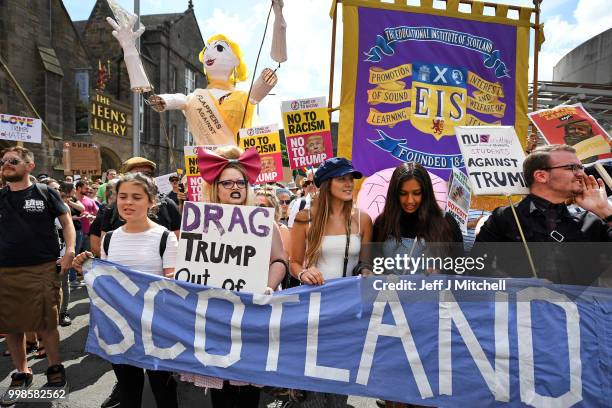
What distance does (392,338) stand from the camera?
2.33 metres

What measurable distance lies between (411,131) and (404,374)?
2.69 meters

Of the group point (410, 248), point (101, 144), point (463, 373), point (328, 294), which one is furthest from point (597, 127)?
point (101, 144)

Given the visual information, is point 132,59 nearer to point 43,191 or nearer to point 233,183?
point 43,191

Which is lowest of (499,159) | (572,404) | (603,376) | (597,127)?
(572,404)

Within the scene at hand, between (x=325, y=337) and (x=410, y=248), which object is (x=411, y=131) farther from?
(x=325, y=337)

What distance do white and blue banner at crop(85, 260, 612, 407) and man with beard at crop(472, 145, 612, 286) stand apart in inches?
5.7

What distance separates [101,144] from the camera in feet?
66.2

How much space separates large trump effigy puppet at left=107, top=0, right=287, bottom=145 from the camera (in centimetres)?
434

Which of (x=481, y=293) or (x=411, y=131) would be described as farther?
(x=411, y=131)

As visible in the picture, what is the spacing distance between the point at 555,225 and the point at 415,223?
0.81m

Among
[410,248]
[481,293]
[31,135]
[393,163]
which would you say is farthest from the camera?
[31,135]

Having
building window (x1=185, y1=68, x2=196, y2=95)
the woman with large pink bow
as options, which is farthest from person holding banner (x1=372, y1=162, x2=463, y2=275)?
building window (x1=185, y1=68, x2=196, y2=95)

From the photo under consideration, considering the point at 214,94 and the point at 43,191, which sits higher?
the point at 214,94

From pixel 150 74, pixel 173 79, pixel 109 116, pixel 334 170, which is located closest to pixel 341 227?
pixel 334 170
